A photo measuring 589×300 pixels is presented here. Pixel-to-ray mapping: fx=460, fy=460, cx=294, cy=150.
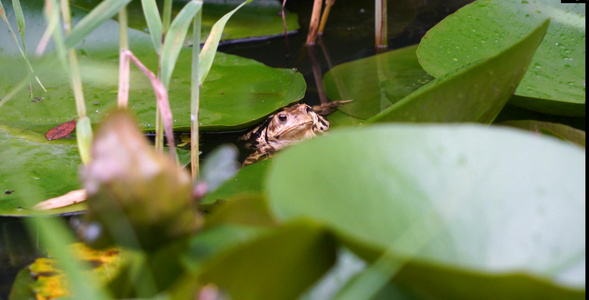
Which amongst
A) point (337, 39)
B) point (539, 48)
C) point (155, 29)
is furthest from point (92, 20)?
point (337, 39)

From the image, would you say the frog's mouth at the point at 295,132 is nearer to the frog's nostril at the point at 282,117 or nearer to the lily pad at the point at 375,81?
the frog's nostril at the point at 282,117

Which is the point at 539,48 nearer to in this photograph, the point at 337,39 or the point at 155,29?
the point at 155,29

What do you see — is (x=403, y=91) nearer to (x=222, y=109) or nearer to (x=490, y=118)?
(x=222, y=109)

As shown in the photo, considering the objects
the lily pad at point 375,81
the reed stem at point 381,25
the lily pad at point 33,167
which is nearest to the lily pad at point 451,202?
the lily pad at point 33,167

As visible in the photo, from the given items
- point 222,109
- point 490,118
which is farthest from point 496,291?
point 222,109

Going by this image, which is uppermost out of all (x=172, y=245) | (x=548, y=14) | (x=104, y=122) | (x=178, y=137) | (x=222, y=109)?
(x=104, y=122)
